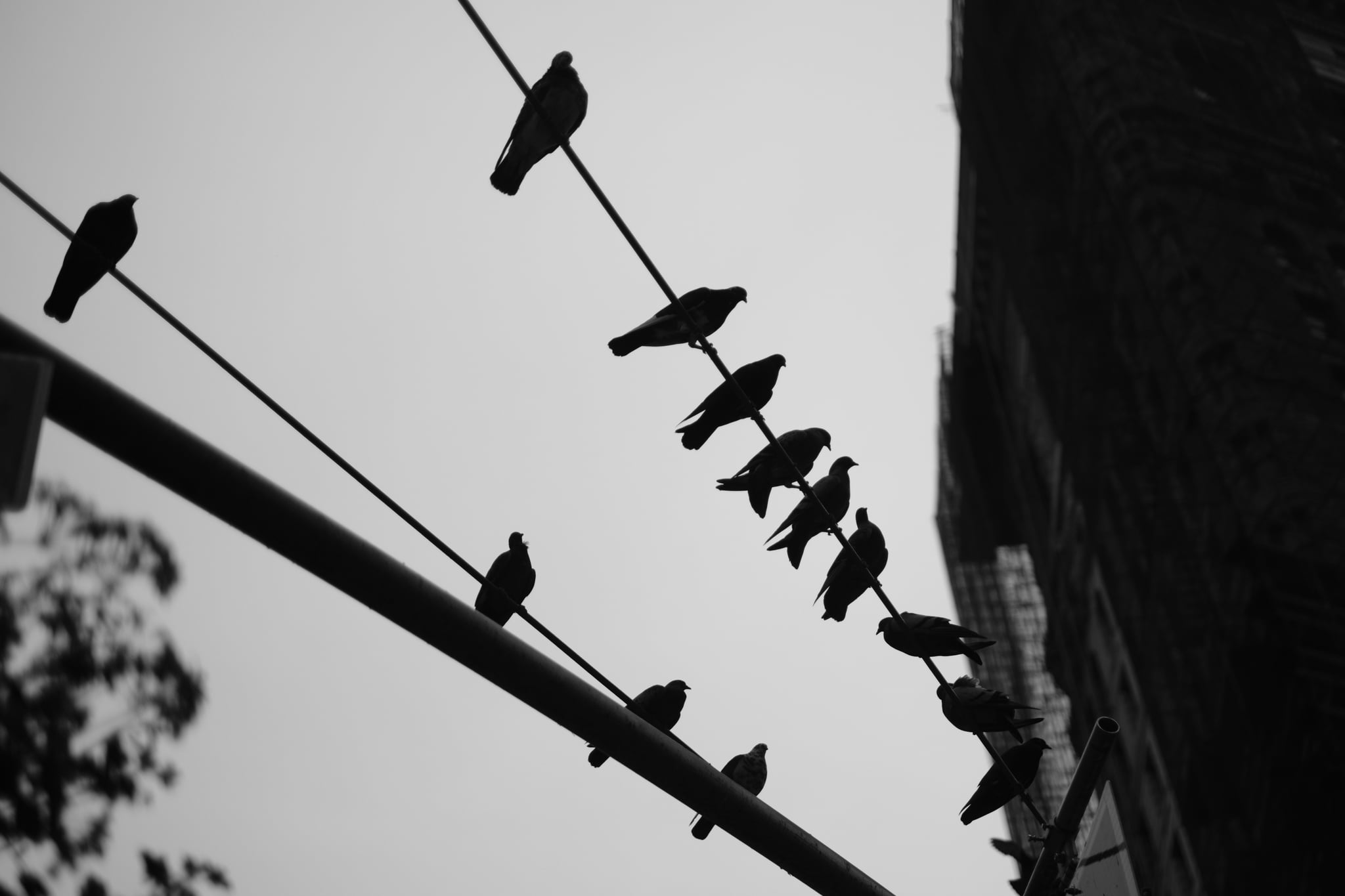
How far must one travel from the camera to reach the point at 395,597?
3.16 m

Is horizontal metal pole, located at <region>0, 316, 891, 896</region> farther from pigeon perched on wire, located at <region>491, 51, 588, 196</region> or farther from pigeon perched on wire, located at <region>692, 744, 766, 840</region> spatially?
pigeon perched on wire, located at <region>692, 744, 766, 840</region>

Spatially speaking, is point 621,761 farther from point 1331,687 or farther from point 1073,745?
point 1073,745

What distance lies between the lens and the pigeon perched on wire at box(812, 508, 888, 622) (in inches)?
273

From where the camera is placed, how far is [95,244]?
301 inches

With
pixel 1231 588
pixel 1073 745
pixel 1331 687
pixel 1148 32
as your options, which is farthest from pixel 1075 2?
pixel 1073 745

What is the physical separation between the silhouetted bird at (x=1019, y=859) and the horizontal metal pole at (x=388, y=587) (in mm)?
4620

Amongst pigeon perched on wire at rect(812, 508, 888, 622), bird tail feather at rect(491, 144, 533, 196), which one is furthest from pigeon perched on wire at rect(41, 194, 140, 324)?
pigeon perched on wire at rect(812, 508, 888, 622)

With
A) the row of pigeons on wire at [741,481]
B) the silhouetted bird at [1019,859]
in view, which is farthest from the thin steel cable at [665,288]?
the silhouetted bird at [1019,859]

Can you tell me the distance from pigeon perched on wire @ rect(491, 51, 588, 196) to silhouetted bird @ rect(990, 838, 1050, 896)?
4658 millimetres

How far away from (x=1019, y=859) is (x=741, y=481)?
3477mm

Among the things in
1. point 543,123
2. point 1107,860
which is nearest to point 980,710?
point 1107,860

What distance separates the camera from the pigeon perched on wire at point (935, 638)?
274 inches

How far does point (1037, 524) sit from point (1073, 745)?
6.50m

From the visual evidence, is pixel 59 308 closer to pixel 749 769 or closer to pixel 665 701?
pixel 665 701
